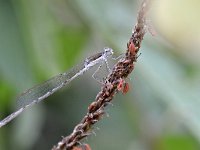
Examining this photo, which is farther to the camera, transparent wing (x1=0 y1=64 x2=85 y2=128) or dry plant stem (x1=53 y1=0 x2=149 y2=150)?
transparent wing (x1=0 y1=64 x2=85 y2=128)

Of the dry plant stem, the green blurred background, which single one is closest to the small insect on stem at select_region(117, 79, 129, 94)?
the dry plant stem

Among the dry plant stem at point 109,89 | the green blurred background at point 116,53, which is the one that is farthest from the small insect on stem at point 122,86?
the green blurred background at point 116,53

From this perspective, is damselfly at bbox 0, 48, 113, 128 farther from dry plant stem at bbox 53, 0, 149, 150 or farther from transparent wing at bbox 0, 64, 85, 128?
dry plant stem at bbox 53, 0, 149, 150

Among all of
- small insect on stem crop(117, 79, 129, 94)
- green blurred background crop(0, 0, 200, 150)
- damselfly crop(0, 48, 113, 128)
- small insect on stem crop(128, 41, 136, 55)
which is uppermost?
green blurred background crop(0, 0, 200, 150)

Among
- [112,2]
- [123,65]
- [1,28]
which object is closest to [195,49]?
[112,2]

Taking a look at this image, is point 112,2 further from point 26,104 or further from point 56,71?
point 26,104

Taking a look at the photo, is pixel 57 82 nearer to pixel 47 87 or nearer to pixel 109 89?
pixel 47 87

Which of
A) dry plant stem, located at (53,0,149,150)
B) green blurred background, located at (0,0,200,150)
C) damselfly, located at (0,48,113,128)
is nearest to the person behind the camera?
dry plant stem, located at (53,0,149,150)
